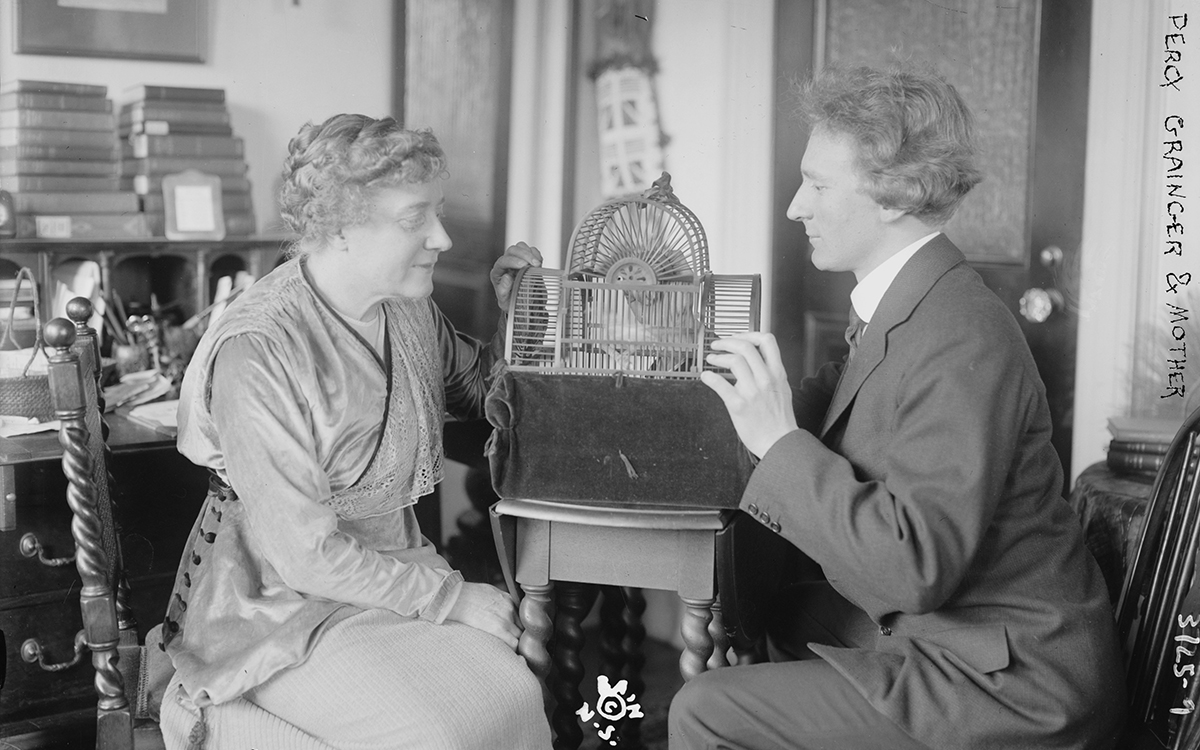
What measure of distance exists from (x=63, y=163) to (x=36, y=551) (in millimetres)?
1316

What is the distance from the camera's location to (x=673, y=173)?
3.64 m

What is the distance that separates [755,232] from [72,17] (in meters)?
2.09

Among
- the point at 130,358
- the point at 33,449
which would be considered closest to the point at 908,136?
the point at 33,449

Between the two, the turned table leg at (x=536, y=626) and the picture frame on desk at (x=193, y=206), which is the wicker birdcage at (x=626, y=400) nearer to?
the turned table leg at (x=536, y=626)

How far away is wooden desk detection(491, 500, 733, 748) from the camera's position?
2123 millimetres

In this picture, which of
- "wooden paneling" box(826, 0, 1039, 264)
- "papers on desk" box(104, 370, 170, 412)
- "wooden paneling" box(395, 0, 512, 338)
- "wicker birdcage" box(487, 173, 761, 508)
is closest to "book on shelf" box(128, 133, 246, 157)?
"wooden paneling" box(395, 0, 512, 338)

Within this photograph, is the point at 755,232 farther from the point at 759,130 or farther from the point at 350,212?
the point at 350,212

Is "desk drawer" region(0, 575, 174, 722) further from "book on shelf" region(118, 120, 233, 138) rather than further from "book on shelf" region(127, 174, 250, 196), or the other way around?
"book on shelf" region(118, 120, 233, 138)

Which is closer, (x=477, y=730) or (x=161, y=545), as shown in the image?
(x=477, y=730)

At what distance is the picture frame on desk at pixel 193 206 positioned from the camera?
3.45 meters

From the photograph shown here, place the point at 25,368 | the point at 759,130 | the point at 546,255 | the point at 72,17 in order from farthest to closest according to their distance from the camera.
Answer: the point at 546,255, the point at 759,130, the point at 72,17, the point at 25,368

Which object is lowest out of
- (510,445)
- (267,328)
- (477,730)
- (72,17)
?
(477,730)

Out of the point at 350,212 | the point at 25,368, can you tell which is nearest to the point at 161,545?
the point at 25,368

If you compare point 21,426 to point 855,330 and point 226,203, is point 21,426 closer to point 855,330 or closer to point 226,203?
point 226,203
